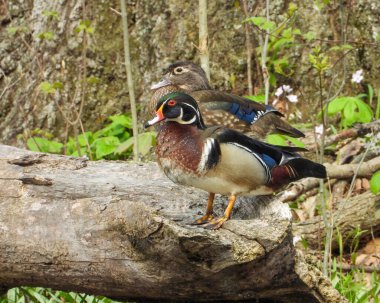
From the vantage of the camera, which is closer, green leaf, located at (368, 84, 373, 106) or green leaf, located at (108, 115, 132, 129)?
green leaf, located at (368, 84, 373, 106)

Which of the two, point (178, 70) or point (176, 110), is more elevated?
point (176, 110)

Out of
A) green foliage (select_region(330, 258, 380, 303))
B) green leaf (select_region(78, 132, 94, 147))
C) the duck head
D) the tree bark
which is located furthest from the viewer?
green leaf (select_region(78, 132, 94, 147))

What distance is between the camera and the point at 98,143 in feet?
20.4

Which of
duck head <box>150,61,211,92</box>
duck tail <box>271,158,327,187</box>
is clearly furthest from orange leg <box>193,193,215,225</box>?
duck head <box>150,61,211,92</box>

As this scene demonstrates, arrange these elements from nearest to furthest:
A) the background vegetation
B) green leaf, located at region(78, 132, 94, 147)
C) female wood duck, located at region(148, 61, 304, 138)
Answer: female wood duck, located at region(148, 61, 304, 138) → the background vegetation → green leaf, located at region(78, 132, 94, 147)

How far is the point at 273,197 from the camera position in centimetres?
375

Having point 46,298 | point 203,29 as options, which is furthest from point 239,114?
point 46,298

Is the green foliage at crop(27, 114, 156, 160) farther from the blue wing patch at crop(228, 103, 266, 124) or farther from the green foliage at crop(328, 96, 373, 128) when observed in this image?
the green foliage at crop(328, 96, 373, 128)

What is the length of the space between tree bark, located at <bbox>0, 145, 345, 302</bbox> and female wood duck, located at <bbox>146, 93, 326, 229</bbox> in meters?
0.25

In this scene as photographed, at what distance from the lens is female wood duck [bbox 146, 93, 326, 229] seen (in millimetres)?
3254

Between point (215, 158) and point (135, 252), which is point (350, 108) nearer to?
point (215, 158)

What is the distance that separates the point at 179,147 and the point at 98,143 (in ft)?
9.86

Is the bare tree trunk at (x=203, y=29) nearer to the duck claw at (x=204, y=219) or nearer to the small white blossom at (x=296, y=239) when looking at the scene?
the small white blossom at (x=296, y=239)

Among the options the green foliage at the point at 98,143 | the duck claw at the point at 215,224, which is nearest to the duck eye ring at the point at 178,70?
the green foliage at the point at 98,143
